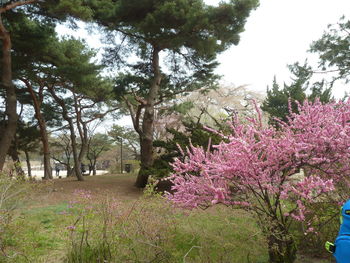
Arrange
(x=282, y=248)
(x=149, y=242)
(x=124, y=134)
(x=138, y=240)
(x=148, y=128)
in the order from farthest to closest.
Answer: (x=124, y=134) → (x=148, y=128) → (x=282, y=248) → (x=149, y=242) → (x=138, y=240)

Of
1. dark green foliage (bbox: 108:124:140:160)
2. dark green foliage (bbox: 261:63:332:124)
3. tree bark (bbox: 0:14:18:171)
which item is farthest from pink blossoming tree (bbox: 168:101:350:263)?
dark green foliage (bbox: 108:124:140:160)

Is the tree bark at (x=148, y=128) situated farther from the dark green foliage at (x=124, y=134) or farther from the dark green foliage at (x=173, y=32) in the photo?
the dark green foliage at (x=124, y=134)

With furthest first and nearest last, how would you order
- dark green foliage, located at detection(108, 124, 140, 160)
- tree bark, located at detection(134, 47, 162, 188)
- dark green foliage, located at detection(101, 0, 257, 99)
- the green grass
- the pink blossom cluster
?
dark green foliage, located at detection(108, 124, 140, 160)
tree bark, located at detection(134, 47, 162, 188)
dark green foliage, located at detection(101, 0, 257, 99)
the green grass
the pink blossom cluster

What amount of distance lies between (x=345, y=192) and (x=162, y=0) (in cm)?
818

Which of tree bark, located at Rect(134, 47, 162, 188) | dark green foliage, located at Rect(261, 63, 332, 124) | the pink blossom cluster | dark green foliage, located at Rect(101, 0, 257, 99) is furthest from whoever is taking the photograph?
dark green foliage, located at Rect(261, 63, 332, 124)

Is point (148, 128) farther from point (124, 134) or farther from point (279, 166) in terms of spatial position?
point (124, 134)

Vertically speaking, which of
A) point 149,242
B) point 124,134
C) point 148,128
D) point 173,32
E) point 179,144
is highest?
point 173,32

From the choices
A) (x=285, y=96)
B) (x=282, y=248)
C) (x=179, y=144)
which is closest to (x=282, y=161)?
(x=282, y=248)

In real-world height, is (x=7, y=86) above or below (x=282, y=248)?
above

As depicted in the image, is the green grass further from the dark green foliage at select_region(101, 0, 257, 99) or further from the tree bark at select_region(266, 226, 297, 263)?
the dark green foliage at select_region(101, 0, 257, 99)

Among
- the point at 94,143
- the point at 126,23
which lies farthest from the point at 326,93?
the point at 94,143

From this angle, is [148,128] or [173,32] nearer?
[173,32]

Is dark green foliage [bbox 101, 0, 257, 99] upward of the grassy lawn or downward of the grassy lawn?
upward

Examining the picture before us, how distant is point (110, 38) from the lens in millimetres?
11109
